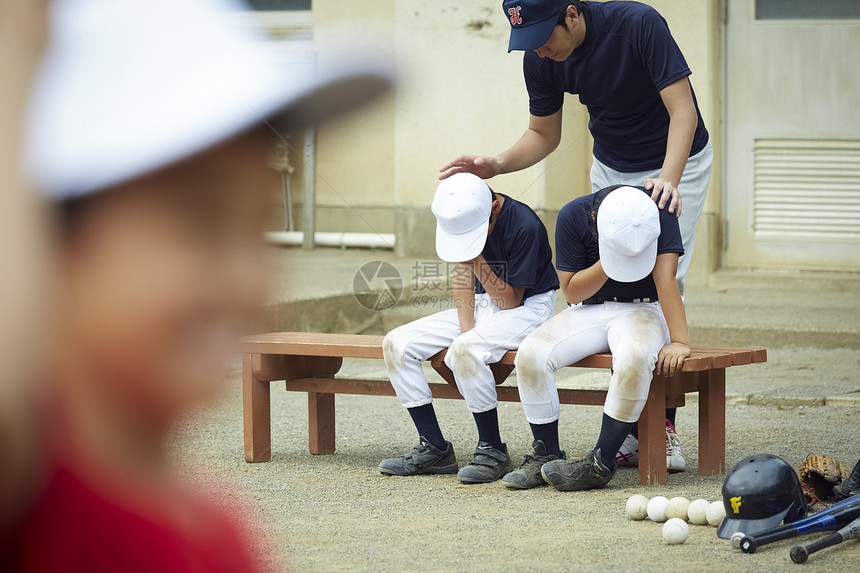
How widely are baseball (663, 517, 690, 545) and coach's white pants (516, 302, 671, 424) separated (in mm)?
583

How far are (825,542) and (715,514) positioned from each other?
16.8 inches

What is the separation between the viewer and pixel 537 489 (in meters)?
3.72

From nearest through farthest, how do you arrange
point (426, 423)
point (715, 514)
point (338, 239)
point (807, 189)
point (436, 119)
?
point (436, 119)
point (338, 239)
point (715, 514)
point (426, 423)
point (807, 189)

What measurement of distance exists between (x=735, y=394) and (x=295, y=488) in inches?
98.5

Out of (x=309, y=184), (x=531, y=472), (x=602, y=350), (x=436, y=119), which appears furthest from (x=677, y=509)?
(x=309, y=184)

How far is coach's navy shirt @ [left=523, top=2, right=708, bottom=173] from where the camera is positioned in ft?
12.4

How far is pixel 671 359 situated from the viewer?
11.7 ft

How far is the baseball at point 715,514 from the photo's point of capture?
318 cm

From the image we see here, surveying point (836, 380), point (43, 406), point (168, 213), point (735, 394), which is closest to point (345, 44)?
point (168, 213)

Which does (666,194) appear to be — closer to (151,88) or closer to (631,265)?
(631,265)

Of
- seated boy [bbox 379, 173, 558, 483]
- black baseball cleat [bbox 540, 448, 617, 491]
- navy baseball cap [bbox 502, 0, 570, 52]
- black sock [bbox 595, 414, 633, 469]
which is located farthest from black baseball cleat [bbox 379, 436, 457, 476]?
navy baseball cap [bbox 502, 0, 570, 52]

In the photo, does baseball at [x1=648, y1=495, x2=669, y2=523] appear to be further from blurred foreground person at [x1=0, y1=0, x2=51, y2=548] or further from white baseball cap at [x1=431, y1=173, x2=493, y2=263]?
blurred foreground person at [x1=0, y1=0, x2=51, y2=548]

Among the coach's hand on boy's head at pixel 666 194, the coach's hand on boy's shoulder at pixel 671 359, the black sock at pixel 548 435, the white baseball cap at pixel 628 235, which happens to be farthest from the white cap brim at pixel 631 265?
the black sock at pixel 548 435

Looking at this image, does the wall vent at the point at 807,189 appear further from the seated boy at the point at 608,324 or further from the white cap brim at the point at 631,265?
the white cap brim at the point at 631,265
